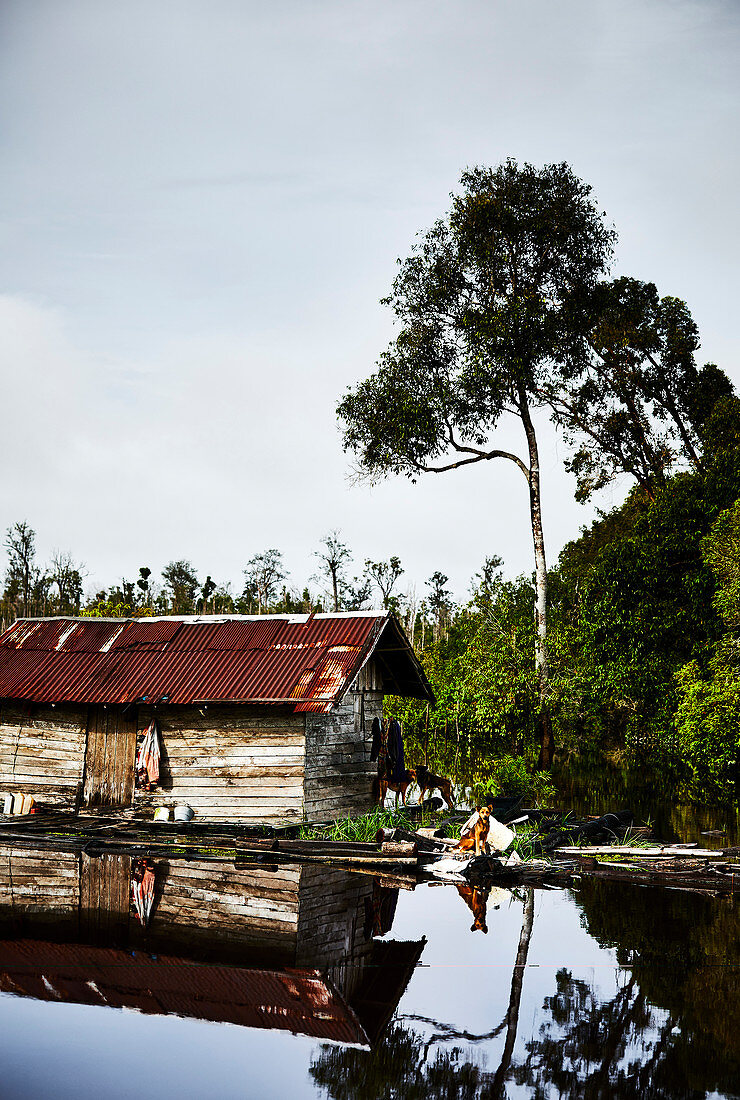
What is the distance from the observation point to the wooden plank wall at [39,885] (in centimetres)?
1130

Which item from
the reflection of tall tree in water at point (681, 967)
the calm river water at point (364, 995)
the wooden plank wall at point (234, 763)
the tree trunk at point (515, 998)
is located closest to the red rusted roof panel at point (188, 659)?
the wooden plank wall at point (234, 763)

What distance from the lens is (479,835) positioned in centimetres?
1467

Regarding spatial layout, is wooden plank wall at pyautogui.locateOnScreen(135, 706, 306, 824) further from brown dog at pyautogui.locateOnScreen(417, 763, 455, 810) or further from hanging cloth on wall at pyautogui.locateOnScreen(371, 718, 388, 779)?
brown dog at pyautogui.locateOnScreen(417, 763, 455, 810)

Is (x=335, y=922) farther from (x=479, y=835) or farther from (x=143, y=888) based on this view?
(x=479, y=835)

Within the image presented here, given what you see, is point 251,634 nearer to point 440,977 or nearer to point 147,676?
point 147,676

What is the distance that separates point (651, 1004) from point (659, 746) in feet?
64.1

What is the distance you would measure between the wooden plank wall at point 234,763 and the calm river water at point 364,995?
16.1ft

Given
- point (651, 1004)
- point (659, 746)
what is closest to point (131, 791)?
point (651, 1004)

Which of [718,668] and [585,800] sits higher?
[718,668]

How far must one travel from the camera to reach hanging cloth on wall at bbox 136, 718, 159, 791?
1839 centimetres

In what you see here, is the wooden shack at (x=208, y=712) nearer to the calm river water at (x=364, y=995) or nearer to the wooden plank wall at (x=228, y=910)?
the wooden plank wall at (x=228, y=910)

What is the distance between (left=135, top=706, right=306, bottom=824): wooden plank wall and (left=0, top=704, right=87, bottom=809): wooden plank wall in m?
1.57

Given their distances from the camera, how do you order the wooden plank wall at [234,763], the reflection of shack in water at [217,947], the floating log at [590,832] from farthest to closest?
the wooden plank wall at [234,763] < the floating log at [590,832] < the reflection of shack in water at [217,947]

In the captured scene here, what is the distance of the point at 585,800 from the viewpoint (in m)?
24.7
